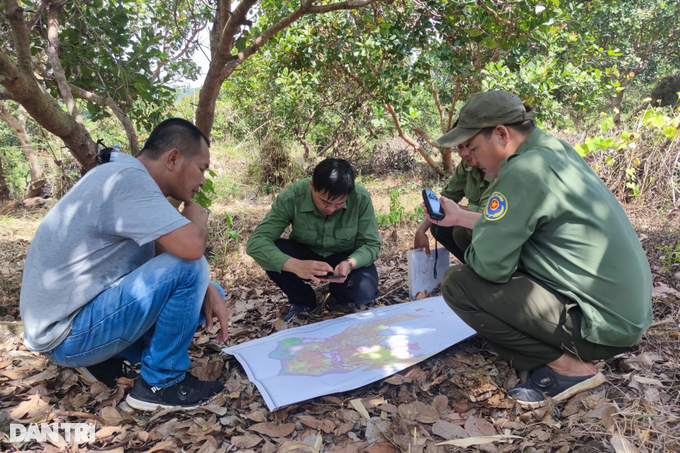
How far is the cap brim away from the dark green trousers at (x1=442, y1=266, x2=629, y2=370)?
2.05 feet

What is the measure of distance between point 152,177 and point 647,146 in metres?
5.36

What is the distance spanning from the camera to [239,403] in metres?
2.07

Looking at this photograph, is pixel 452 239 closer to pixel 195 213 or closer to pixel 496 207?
pixel 496 207

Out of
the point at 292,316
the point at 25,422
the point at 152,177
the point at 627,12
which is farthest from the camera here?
the point at 627,12

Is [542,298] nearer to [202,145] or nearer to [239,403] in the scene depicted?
[239,403]

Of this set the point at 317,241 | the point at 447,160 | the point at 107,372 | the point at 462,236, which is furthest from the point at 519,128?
the point at 447,160

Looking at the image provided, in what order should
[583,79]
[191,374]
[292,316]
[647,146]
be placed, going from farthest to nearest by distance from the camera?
[583,79] < [647,146] < [292,316] < [191,374]

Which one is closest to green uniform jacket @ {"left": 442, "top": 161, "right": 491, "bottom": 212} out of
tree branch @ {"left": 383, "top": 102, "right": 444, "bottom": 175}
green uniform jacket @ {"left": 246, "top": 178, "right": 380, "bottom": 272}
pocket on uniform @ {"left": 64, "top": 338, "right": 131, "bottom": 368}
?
green uniform jacket @ {"left": 246, "top": 178, "right": 380, "bottom": 272}

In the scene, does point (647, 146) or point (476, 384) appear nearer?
point (476, 384)

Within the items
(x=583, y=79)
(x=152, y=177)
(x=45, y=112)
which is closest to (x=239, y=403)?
(x=152, y=177)

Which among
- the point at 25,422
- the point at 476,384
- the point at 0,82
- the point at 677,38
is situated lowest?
the point at 476,384

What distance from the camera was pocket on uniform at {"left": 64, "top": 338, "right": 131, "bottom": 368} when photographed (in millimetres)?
1845

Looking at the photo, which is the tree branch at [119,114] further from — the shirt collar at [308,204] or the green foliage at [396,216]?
the green foliage at [396,216]

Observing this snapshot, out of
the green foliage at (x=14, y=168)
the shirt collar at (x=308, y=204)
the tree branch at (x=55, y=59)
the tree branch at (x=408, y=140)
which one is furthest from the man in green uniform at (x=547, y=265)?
the green foliage at (x=14, y=168)
